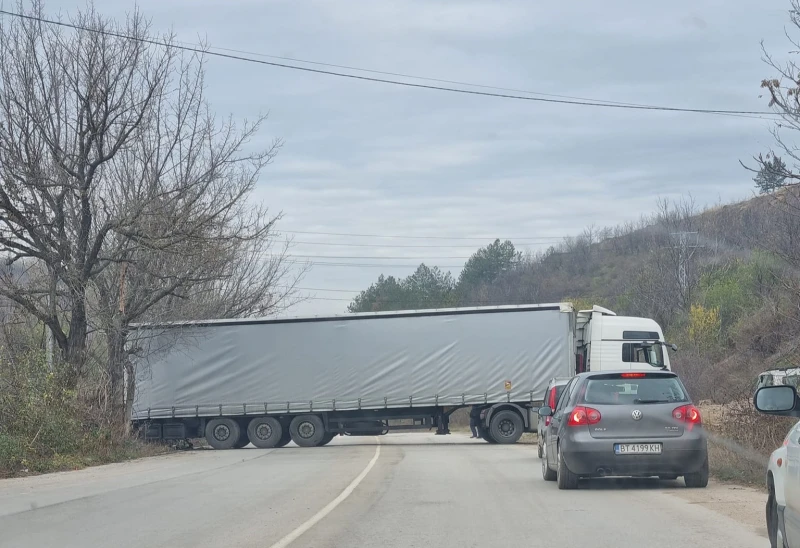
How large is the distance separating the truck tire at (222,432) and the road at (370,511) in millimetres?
11333

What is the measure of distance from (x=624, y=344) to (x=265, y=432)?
11.1 meters

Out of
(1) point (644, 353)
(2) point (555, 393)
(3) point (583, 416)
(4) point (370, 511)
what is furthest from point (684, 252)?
(4) point (370, 511)

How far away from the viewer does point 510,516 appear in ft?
33.8

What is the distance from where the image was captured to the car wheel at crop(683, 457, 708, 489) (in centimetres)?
1261

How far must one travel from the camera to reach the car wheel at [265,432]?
2942 cm

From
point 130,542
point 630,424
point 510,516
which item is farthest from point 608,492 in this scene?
point 130,542

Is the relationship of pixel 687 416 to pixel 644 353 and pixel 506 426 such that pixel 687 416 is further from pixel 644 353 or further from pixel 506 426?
pixel 506 426

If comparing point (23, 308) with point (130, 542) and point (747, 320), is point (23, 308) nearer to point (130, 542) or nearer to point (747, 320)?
point (130, 542)

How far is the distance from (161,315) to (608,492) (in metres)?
18.7

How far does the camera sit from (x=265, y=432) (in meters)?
29.5

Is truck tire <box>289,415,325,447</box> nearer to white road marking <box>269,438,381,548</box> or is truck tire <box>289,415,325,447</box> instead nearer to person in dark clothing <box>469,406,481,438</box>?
person in dark clothing <box>469,406,481,438</box>

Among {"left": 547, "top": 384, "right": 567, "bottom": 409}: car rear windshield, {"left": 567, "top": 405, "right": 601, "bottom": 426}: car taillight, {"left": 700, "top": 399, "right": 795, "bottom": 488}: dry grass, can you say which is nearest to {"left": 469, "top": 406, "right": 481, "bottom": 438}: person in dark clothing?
{"left": 547, "top": 384, "right": 567, "bottom": 409}: car rear windshield

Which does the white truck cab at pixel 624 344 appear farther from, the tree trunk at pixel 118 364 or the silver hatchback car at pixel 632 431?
the silver hatchback car at pixel 632 431

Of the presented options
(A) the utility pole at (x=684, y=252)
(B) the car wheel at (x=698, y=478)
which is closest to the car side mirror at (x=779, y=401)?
(B) the car wheel at (x=698, y=478)
